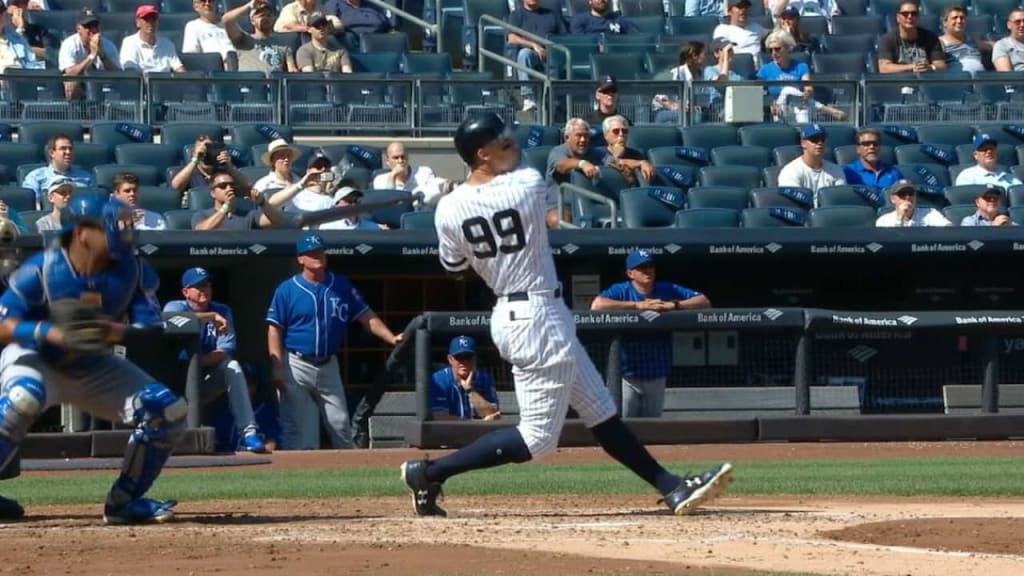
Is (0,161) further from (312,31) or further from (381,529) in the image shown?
(381,529)

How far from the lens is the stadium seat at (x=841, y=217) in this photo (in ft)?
43.4

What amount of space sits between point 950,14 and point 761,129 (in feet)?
8.92

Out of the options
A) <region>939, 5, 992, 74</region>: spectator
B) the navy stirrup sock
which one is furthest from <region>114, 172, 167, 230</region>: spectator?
<region>939, 5, 992, 74</region>: spectator

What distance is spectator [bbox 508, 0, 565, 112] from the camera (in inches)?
617

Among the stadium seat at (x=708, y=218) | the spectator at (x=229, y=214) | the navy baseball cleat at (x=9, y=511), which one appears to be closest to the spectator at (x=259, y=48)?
the spectator at (x=229, y=214)

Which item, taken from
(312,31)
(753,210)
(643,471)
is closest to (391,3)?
(312,31)

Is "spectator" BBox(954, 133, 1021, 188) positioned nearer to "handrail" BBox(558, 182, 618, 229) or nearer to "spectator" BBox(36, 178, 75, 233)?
"handrail" BBox(558, 182, 618, 229)

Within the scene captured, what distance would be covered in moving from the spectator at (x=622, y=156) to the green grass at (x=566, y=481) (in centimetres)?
348

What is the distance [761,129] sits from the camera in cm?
1502

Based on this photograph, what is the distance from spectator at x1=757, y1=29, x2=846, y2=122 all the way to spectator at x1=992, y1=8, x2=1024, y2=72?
186cm

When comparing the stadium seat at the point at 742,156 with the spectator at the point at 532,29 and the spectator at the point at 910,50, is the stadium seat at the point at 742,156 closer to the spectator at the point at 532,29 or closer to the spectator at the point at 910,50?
the spectator at the point at 532,29

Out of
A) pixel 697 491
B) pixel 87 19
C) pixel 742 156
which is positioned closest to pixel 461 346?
pixel 742 156

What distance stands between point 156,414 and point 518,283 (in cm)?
147

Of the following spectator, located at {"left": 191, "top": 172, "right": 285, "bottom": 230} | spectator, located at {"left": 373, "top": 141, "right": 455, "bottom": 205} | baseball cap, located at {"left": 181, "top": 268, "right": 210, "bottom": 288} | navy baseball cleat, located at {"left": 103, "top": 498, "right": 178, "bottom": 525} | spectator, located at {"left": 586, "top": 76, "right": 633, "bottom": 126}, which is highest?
spectator, located at {"left": 586, "top": 76, "right": 633, "bottom": 126}
